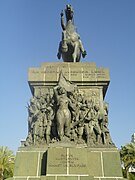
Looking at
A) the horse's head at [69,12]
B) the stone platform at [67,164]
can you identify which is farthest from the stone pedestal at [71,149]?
the horse's head at [69,12]

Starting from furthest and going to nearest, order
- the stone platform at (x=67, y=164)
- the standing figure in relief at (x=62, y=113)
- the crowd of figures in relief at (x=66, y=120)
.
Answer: the crowd of figures in relief at (x=66, y=120)
the standing figure in relief at (x=62, y=113)
the stone platform at (x=67, y=164)

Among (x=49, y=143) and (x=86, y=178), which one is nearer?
(x=86, y=178)

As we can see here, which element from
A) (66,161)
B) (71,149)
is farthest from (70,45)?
(66,161)

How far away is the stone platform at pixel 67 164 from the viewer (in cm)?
825

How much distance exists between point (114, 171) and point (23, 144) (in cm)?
378

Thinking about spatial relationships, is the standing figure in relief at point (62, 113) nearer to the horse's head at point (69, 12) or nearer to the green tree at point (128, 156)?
the horse's head at point (69, 12)

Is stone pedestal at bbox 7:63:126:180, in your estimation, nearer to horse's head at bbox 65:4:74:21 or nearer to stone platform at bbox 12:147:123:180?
stone platform at bbox 12:147:123:180

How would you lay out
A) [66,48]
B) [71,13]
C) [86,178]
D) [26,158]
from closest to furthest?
[86,178]
[26,158]
[66,48]
[71,13]

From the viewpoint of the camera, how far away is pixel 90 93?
11.0 metres

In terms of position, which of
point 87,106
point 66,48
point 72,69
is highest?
point 66,48

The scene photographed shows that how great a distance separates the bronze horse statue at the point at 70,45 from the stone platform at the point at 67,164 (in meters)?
5.37

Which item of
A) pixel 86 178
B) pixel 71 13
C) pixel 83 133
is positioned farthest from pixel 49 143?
pixel 71 13

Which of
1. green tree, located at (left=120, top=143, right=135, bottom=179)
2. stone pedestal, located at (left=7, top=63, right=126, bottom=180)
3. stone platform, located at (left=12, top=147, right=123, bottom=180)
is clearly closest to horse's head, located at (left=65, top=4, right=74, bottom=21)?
stone pedestal, located at (left=7, top=63, right=126, bottom=180)

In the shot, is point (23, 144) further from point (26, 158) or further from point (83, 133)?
point (83, 133)
